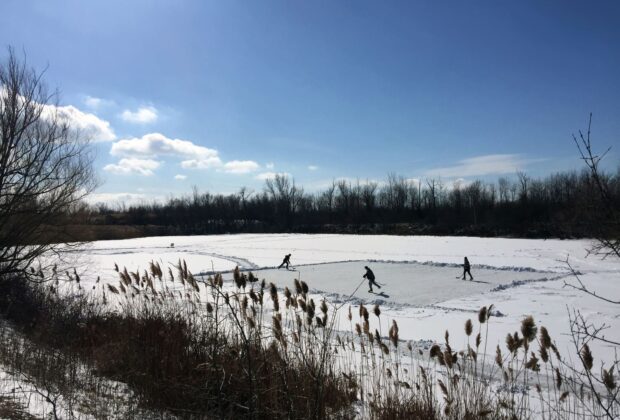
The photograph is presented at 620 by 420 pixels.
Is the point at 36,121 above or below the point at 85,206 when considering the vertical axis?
above

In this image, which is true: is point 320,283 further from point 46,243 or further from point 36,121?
point 36,121

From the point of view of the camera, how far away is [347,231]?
Answer: 63.0 metres

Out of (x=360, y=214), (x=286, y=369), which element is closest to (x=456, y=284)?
(x=286, y=369)

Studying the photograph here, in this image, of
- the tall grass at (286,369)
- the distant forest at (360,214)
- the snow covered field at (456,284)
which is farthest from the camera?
the distant forest at (360,214)

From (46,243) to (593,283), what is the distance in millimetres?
19310

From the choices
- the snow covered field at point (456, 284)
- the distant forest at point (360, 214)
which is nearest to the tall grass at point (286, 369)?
the snow covered field at point (456, 284)

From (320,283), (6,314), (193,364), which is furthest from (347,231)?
(193,364)

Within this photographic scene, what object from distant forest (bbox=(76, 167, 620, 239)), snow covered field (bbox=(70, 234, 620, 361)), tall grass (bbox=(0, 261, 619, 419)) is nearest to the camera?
tall grass (bbox=(0, 261, 619, 419))

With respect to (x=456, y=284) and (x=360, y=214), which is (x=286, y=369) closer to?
(x=456, y=284)

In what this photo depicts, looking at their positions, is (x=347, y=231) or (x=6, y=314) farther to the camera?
(x=347, y=231)

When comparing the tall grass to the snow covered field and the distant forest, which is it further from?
the distant forest

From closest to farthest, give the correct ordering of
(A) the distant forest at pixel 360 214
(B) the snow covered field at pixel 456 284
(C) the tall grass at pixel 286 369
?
(C) the tall grass at pixel 286 369
(B) the snow covered field at pixel 456 284
(A) the distant forest at pixel 360 214

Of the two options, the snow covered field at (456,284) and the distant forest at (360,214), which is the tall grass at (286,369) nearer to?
the snow covered field at (456,284)

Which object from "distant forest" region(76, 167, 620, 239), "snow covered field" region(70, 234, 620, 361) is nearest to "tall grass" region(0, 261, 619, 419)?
"snow covered field" region(70, 234, 620, 361)
